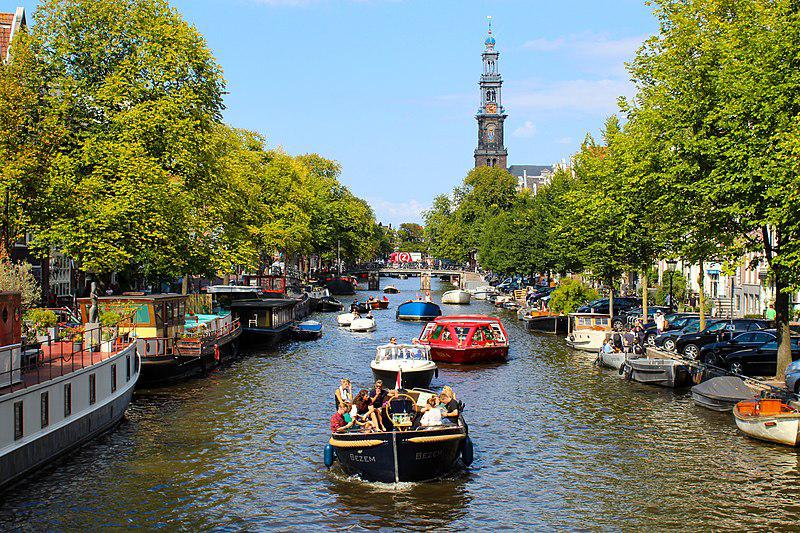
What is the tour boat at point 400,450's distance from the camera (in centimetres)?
2573

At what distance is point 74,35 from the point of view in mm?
Answer: 52031

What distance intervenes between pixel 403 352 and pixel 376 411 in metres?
18.7

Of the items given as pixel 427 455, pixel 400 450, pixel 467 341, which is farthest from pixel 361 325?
pixel 400 450

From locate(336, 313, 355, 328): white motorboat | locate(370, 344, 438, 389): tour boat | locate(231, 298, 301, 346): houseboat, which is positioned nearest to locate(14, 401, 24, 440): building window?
locate(370, 344, 438, 389): tour boat

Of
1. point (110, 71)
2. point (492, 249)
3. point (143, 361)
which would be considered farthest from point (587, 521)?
point (492, 249)

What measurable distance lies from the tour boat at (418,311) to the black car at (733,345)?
50.6 m

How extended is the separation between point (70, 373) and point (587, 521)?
692 inches

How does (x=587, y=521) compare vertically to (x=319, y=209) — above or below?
below

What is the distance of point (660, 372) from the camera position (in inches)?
1743

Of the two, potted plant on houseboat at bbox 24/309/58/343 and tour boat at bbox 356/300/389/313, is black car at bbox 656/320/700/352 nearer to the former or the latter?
potted plant on houseboat at bbox 24/309/58/343

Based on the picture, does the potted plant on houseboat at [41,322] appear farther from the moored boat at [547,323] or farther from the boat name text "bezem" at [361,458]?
the moored boat at [547,323]

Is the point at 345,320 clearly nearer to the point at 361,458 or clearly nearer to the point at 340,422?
the point at 340,422

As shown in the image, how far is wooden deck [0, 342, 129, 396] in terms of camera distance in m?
27.9

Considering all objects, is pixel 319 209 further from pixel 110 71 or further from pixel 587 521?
pixel 587 521
